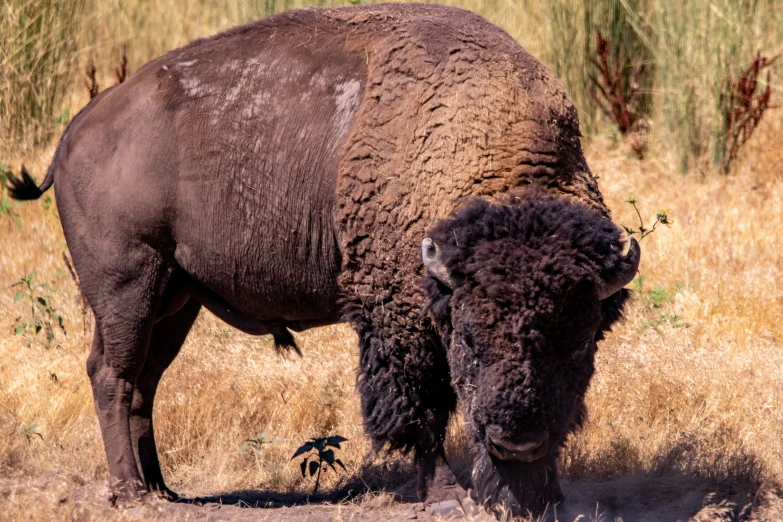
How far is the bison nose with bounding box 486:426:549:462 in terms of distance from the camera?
337 cm

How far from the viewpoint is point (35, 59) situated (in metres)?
9.06

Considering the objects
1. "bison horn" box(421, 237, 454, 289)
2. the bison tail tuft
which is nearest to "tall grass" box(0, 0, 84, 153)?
the bison tail tuft

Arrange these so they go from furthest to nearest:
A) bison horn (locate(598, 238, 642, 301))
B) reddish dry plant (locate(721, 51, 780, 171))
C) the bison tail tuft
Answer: reddish dry plant (locate(721, 51, 780, 171))
the bison tail tuft
bison horn (locate(598, 238, 642, 301))

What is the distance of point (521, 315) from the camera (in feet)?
10.9

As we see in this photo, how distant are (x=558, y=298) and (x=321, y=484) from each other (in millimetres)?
2211

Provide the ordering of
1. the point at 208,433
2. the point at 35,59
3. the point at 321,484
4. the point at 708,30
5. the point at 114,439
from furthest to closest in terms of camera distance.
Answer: the point at 35,59
the point at 708,30
the point at 208,433
the point at 321,484
the point at 114,439

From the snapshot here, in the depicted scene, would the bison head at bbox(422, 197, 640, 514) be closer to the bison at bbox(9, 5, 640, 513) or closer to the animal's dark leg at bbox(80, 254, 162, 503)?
the bison at bbox(9, 5, 640, 513)

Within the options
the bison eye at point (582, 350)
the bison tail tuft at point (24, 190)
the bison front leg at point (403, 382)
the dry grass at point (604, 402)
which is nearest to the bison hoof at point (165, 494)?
the dry grass at point (604, 402)

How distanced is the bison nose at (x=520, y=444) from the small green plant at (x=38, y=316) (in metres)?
3.73

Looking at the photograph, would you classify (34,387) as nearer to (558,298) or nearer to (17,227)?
(17,227)

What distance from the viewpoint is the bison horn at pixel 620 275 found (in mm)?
3506

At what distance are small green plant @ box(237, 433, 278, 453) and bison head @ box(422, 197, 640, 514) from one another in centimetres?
176

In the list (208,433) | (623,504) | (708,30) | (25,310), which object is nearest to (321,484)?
(208,433)

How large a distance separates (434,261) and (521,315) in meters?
0.40
